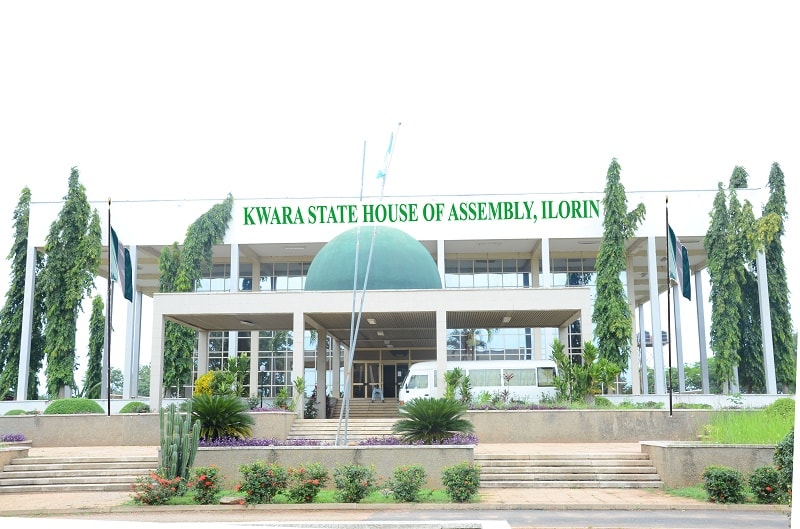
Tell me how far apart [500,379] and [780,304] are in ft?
62.1

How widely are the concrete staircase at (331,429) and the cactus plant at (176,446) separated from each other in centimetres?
763

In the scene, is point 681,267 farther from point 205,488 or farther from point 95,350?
point 95,350

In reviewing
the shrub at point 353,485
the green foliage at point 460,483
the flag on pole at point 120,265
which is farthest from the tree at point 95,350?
the green foliage at point 460,483

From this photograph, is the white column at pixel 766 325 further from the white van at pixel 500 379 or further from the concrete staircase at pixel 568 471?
the concrete staircase at pixel 568 471

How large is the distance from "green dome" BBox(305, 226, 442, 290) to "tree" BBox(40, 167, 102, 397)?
13.7 metres

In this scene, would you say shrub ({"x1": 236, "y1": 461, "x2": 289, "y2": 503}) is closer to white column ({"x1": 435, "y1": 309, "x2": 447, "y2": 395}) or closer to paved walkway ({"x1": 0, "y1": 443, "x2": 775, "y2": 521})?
paved walkway ({"x1": 0, "y1": 443, "x2": 775, "y2": 521})

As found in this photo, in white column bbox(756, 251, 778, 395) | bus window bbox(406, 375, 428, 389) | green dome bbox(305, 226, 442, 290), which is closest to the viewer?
bus window bbox(406, 375, 428, 389)

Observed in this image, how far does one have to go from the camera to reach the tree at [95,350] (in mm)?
39094

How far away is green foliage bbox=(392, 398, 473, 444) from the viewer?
17.7 meters

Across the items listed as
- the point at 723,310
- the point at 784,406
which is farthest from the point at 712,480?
the point at 723,310

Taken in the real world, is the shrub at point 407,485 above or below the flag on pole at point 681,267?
below

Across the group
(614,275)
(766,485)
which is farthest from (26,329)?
(766,485)

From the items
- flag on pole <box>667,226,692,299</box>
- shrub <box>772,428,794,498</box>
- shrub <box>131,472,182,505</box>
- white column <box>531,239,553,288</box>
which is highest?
white column <box>531,239,553,288</box>

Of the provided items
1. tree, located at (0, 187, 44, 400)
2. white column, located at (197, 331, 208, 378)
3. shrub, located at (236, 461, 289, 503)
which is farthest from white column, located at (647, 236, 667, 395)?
tree, located at (0, 187, 44, 400)
